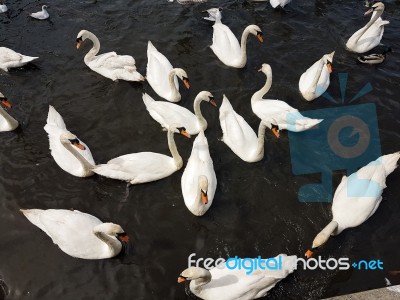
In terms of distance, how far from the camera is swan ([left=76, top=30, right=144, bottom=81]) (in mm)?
11617

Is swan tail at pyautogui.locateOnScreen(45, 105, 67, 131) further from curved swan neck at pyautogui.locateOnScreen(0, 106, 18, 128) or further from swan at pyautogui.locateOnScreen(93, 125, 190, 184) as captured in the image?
swan at pyautogui.locateOnScreen(93, 125, 190, 184)

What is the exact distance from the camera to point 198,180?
27.2 feet

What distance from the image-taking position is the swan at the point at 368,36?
12.6 metres

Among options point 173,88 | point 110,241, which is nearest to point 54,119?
point 173,88

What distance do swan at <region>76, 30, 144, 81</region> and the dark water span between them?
0.37 metres

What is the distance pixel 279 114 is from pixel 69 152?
557cm

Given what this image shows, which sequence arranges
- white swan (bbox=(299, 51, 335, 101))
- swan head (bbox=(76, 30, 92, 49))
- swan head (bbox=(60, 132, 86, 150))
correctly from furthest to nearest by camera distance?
swan head (bbox=(76, 30, 92, 49)) < white swan (bbox=(299, 51, 335, 101)) < swan head (bbox=(60, 132, 86, 150))

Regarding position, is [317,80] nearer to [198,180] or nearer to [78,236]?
[198,180]

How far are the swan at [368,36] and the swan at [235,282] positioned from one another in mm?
8683

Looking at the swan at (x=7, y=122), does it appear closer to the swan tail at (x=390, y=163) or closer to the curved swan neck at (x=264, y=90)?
the curved swan neck at (x=264, y=90)

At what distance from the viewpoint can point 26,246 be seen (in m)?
8.30

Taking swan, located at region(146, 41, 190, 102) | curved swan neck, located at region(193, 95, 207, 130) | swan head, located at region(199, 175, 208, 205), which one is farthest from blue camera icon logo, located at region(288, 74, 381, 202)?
swan, located at region(146, 41, 190, 102)

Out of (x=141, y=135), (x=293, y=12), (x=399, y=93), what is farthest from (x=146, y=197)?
(x=293, y=12)

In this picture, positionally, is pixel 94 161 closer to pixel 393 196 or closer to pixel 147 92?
pixel 147 92
